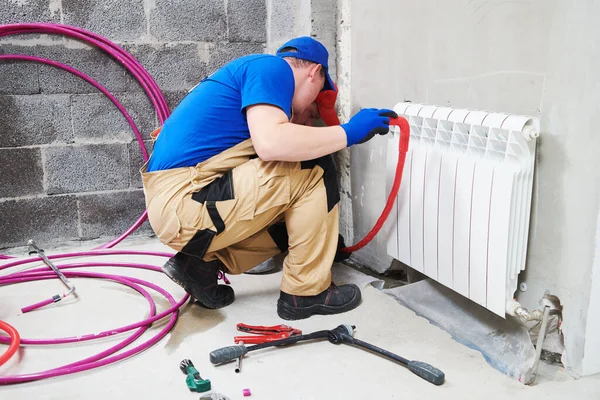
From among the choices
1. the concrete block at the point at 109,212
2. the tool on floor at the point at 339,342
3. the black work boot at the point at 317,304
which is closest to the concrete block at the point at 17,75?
the concrete block at the point at 109,212

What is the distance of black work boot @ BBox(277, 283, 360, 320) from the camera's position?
1.96 m

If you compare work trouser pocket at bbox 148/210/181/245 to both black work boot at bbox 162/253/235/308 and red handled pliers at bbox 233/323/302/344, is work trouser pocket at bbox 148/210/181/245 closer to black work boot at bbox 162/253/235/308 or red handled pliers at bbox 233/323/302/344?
black work boot at bbox 162/253/235/308

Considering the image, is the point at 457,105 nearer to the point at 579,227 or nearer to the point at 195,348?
the point at 579,227

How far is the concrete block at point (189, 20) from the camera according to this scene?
9.31ft

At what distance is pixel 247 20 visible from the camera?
9.86 feet

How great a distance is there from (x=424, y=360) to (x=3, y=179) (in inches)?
86.4

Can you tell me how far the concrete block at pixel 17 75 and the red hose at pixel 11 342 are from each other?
1.35 m

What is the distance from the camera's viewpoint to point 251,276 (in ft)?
7.88

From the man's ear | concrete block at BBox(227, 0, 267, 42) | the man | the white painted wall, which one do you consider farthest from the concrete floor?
concrete block at BBox(227, 0, 267, 42)

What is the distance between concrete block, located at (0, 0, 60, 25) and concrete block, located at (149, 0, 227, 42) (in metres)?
0.48

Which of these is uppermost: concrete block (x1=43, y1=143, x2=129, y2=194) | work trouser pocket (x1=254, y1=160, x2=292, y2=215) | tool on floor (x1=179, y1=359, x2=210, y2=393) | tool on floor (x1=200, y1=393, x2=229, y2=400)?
work trouser pocket (x1=254, y1=160, x2=292, y2=215)

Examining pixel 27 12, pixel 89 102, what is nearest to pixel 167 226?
pixel 89 102

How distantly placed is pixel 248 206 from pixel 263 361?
1.67 ft

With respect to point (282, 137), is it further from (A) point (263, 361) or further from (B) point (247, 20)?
(B) point (247, 20)
